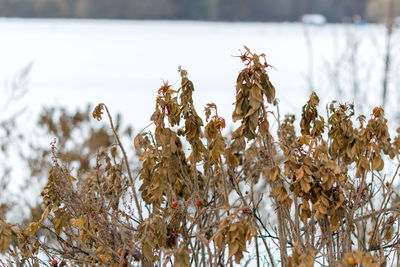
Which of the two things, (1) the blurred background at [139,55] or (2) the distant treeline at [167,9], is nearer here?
(1) the blurred background at [139,55]

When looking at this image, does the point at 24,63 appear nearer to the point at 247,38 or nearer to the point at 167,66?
the point at 167,66

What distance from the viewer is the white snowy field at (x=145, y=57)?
446 cm

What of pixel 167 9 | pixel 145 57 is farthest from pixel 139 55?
pixel 167 9

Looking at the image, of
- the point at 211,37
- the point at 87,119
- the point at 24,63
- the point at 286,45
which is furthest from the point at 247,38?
the point at 24,63

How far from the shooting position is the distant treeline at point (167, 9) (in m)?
4.45

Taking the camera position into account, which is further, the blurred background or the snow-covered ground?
the snow-covered ground

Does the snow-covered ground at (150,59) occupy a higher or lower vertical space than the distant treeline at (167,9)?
lower

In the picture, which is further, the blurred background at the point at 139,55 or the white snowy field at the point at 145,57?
the white snowy field at the point at 145,57

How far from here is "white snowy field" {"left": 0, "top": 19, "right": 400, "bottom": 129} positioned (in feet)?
14.6

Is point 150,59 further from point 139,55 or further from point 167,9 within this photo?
point 167,9

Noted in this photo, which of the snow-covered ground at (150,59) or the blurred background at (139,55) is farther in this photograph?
the snow-covered ground at (150,59)

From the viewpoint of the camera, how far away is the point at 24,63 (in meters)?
5.06

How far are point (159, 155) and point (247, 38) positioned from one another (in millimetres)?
3100

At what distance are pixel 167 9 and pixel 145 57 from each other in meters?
0.60
